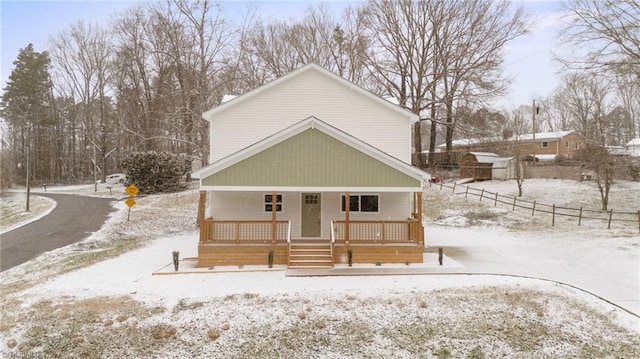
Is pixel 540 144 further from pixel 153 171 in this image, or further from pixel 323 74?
pixel 153 171

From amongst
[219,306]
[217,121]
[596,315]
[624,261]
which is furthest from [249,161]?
[624,261]

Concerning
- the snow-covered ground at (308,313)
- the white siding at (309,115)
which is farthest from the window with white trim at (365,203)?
the snow-covered ground at (308,313)

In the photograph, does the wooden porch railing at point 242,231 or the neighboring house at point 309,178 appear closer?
the neighboring house at point 309,178

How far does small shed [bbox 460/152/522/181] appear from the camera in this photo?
3219 centimetres

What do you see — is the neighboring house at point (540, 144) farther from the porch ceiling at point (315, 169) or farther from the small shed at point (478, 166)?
the porch ceiling at point (315, 169)

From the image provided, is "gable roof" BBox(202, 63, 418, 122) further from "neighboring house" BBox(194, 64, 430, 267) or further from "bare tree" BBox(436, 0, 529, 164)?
"bare tree" BBox(436, 0, 529, 164)

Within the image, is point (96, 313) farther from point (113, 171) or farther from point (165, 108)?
point (113, 171)

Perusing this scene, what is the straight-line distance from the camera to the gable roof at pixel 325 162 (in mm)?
12523

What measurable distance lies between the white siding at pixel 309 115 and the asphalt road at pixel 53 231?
28.9ft

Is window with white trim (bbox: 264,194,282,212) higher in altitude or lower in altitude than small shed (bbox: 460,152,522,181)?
lower

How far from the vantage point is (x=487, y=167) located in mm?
32219

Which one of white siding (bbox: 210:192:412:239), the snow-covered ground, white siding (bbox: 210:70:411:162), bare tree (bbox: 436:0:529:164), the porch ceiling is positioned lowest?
the snow-covered ground

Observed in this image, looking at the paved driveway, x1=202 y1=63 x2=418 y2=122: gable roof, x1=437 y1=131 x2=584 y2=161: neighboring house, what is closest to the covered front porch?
the paved driveway

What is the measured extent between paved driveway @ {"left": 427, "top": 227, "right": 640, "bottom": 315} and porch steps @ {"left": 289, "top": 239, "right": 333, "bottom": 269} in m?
4.69
